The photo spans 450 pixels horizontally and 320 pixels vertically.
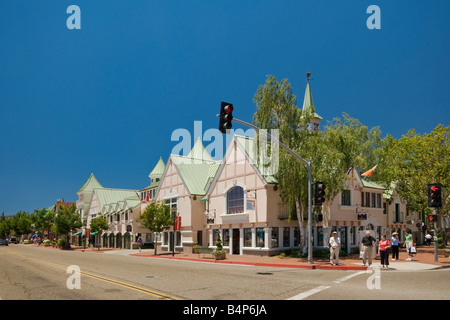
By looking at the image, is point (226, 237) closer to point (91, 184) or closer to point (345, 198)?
point (345, 198)

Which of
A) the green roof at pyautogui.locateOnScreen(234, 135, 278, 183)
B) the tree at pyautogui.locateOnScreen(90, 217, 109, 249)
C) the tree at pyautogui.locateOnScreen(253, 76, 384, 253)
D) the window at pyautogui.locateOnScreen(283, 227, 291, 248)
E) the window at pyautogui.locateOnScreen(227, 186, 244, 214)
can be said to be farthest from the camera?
the tree at pyautogui.locateOnScreen(90, 217, 109, 249)

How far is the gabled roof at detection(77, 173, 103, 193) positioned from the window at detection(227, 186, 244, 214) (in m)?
53.8

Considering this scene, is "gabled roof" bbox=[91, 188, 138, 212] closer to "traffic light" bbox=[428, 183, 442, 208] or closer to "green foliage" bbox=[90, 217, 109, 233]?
"green foliage" bbox=[90, 217, 109, 233]

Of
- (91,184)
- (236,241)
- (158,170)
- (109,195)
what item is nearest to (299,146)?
(236,241)

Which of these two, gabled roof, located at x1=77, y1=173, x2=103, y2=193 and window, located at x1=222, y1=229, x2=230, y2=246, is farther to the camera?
gabled roof, located at x1=77, y1=173, x2=103, y2=193

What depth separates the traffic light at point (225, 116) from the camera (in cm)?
1556

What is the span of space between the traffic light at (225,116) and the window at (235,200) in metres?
20.3

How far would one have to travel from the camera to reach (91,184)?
8456cm

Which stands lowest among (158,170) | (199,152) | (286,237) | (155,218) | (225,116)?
(286,237)

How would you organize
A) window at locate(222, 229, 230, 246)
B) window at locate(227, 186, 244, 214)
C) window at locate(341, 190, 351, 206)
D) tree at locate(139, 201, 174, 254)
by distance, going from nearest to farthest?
window at locate(341, 190, 351, 206) < window at locate(227, 186, 244, 214) < window at locate(222, 229, 230, 246) < tree at locate(139, 201, 174, 254)

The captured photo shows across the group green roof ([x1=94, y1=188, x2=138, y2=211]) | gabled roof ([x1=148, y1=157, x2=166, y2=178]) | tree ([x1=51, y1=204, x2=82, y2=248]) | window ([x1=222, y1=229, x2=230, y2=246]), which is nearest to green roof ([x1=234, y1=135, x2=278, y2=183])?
window ([x1=222, y1=229, x2=230, y2=246])

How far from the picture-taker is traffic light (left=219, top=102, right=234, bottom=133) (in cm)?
1556

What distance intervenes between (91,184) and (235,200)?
56.2 metres
